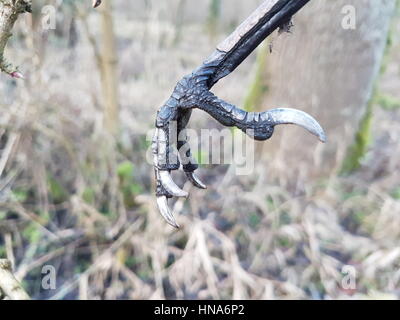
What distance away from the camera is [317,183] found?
2543 mm

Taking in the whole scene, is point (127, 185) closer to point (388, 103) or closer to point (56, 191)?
point (56, 191)

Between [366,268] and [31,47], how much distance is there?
2064 millimetres

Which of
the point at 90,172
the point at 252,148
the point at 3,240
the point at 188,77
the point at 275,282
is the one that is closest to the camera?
the point at 188,77

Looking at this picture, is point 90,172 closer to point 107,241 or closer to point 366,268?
point 107,241

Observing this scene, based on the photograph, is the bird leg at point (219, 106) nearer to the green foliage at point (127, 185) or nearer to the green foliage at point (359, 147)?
the green foliage at point (127, 185)

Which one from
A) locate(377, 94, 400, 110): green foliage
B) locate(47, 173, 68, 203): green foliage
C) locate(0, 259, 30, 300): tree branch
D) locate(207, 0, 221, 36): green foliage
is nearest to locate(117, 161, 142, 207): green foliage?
locate(47, 173, 68, 203): green foliage

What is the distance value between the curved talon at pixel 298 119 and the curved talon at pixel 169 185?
190mm

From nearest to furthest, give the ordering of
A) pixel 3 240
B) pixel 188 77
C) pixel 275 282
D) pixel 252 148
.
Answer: pixel 188 77 < pixel 275 282 < pixel 3 240 < pixel 252 148

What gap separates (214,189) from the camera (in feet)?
8.31

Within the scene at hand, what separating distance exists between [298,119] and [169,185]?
0.23 meters

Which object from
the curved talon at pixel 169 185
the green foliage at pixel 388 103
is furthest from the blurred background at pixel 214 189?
the curved talon at pixel 169 185

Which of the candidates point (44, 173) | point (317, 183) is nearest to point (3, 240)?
point (44, 173)

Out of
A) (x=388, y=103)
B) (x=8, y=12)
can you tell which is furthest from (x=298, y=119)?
(x=388, y=103)

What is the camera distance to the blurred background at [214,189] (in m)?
2.08
